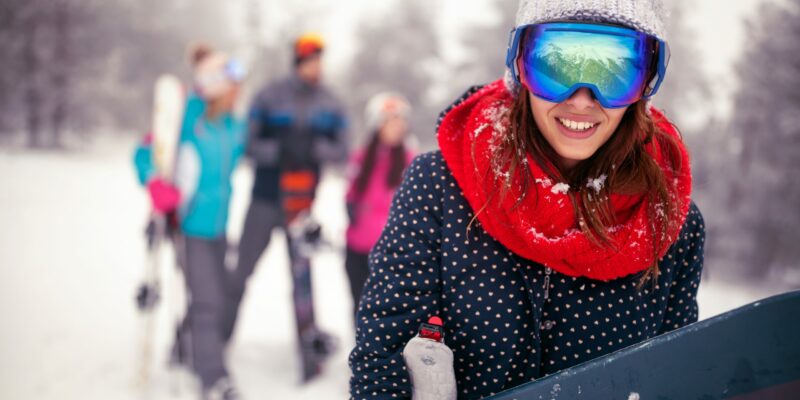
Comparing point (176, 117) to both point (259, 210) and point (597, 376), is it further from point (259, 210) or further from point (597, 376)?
point (597, 376)

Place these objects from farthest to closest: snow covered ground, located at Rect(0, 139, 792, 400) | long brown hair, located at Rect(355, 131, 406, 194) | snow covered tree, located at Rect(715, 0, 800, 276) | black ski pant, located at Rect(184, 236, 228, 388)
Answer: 1. snow covered tree, located at Rect(715, 0, 800, 276)
2. long brown hair, located at Rect(355, 131, 406, 194)
3. snow covered ground, located at Rect(0, 139, 792, 400)
4. black ski pant, located at Rect(184, 236, 228, 388)

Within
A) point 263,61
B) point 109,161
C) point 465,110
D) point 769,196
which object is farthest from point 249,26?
point 465,110

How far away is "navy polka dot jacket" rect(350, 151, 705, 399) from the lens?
1176 millimetres

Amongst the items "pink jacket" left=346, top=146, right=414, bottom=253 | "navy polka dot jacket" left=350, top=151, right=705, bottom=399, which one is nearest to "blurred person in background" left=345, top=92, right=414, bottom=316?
"pink jacket" left=346, top=146, right=414, bottom=253

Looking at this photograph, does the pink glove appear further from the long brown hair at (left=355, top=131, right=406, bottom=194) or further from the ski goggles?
the ski goggles

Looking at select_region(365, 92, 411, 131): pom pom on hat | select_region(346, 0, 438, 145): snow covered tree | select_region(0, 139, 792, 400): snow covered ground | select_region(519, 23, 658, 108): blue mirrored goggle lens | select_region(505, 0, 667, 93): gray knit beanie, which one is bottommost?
select_region(0, 139, 792, 400): snow covered ground

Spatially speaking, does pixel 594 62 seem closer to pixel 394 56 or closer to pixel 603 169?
pixel 603 169

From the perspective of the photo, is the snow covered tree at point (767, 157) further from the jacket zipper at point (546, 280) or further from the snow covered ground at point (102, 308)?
the jacket zipper at point (546, 280)

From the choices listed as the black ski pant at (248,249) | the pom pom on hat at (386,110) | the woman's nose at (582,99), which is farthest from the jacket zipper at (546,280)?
the black ski pant at (248,249)

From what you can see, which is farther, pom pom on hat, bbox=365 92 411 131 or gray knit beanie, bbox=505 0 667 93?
pom pom on hat, bbox=365 92 411 131

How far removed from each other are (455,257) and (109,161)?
19.7 m

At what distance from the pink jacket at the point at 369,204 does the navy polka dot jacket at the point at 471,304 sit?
304 cm

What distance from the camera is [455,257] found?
1196mm

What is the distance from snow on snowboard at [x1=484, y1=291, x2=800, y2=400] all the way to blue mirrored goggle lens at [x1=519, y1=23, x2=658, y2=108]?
49 centimetres
